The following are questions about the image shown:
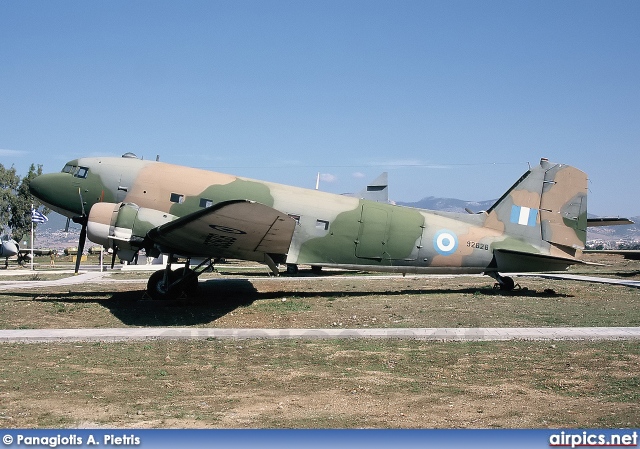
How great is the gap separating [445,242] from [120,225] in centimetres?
1102

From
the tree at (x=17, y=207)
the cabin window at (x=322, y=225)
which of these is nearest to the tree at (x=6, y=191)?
the tree at (x=17, y=207)

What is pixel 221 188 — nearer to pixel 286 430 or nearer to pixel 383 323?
pixel 383 323

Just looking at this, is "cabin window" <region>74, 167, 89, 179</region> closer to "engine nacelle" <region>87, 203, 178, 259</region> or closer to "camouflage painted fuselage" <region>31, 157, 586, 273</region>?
"camouflage painted fuselage" <region>31, 157, 586, 273</region>

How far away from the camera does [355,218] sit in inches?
813

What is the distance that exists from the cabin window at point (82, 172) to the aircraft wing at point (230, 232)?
151 inches

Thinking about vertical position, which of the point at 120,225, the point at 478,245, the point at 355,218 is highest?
the point at 355,218

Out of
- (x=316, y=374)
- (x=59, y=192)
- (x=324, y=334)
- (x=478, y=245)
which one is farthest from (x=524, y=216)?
(x=59, y=192)

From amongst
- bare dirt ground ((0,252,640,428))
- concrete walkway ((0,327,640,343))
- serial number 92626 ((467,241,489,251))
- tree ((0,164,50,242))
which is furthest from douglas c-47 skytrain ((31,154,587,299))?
tree ((0,164,50,242))

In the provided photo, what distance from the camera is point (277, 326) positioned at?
53.2 ft

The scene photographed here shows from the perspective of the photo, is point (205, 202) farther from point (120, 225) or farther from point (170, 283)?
point (170, 283)

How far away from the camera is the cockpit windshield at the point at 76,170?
66.3 ft

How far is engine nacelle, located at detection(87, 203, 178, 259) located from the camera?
60.3 ft

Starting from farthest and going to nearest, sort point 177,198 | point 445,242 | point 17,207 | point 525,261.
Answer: point 17,207
point 525,261
point 445,242
point 177,198

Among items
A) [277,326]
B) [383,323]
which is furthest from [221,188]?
[383,323]
